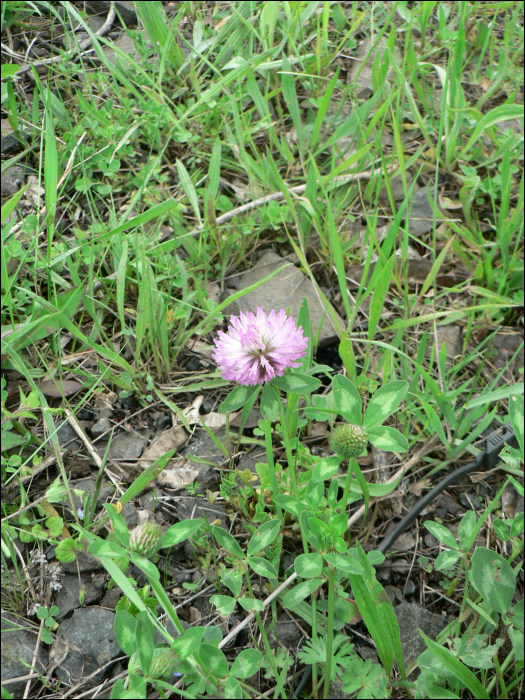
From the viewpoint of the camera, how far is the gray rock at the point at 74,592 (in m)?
1.50

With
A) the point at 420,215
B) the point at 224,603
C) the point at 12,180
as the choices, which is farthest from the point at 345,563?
the point at 12,180

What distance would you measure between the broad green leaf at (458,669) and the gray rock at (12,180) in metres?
2.07

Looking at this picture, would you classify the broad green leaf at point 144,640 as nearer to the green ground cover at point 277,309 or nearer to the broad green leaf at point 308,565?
the green ground cover at point 277,309

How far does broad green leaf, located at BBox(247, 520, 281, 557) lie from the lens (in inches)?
54.6

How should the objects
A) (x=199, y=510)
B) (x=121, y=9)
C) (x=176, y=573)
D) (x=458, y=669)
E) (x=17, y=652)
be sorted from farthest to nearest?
(x=121, y=9) → (x=199, y=510) → (x=176, y=573) → (x=17, y=652) → (x=458, y=669)

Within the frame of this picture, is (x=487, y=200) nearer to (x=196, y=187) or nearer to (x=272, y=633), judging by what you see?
(x=196, y=187)

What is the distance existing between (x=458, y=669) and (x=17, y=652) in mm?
1045

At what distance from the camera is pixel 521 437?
A: 132cm

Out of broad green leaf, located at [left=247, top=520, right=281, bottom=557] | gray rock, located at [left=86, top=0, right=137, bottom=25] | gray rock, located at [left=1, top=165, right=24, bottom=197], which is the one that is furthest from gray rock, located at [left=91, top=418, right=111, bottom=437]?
gray rock, located at [left=86, top=0, right=137, bottom=25]

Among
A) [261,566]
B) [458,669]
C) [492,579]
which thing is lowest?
[458,669]

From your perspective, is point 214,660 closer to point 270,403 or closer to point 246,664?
point 246,664

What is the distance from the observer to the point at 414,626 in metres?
1.51

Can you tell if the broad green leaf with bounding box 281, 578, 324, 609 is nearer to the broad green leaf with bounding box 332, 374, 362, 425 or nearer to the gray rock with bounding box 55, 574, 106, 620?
the broad green leaf with bounding box 332, 374, 362, 425

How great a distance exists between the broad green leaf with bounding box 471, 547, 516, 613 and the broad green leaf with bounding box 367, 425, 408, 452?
0.29 meters
